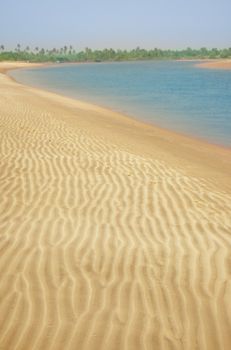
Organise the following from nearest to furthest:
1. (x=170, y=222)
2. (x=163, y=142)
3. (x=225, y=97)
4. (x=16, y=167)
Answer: (x=170, y=222) → (x=16, y=167) → (x=163, y=142) → (x=225, y=97)

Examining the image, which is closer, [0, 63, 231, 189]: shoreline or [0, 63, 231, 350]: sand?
[0, 63, 231, 350]: sand

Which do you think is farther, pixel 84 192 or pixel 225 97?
pixel 225 97

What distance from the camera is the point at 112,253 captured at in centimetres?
487

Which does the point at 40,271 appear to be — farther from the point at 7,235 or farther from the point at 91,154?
the point at 91,154

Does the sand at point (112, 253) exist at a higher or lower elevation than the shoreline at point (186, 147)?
higher

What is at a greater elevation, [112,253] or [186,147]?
[112,253]

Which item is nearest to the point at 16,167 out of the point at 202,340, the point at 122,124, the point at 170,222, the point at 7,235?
the point at 7,235

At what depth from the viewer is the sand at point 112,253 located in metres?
3.53

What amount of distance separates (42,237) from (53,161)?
393cm

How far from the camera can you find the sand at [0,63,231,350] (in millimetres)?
3531

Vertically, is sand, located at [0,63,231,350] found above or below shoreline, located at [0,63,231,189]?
above

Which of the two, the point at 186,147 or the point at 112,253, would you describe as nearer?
the point at 112,253

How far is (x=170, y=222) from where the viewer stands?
19.4ft

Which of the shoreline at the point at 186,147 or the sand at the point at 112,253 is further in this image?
the shoreline at the point at 186,147
